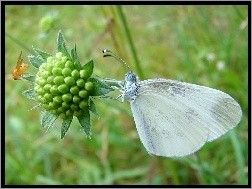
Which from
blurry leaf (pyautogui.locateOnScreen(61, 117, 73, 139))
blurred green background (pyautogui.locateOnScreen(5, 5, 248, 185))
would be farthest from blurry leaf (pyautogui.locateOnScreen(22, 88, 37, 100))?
blurred green background (pyautogui.locateOnScreen(5, 5, 248, 185))

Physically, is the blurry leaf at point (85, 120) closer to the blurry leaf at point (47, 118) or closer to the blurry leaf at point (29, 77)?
the blurry leaf at point (47, 118)

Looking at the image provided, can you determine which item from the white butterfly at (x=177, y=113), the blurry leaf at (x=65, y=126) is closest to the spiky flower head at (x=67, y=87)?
the blurry leaf at (x=65, y=126)

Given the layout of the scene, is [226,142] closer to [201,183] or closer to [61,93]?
[201,183]

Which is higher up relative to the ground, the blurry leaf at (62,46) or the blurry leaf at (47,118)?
the blurry leaf at (62,46)

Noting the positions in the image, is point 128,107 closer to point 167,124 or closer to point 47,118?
point 167,124

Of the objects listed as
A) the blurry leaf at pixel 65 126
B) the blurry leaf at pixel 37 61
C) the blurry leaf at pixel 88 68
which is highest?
the blurry leaf at pixel 37 61

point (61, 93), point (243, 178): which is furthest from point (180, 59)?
point (61, 93)

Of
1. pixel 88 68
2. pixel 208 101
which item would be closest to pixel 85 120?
pixel 88 68
